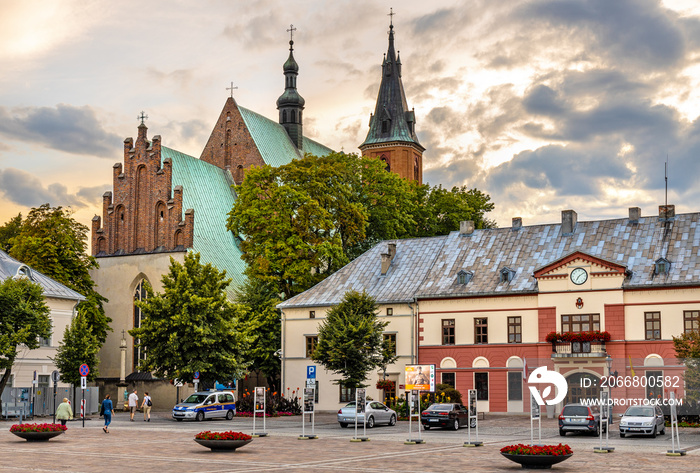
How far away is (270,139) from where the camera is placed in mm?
80062

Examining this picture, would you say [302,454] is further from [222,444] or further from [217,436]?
[217,436]

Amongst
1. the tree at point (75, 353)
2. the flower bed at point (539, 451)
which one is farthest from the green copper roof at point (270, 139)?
the flower bed at point (539, 451)

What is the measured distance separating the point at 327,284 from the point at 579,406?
79.9 ft

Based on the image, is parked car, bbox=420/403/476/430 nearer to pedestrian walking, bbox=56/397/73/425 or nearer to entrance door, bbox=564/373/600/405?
entrance door, bbox=564/373/600/405

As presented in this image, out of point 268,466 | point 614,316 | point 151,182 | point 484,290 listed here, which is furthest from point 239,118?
point 268,466

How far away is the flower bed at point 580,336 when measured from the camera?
4616 cm

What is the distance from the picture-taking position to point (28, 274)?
170 feet

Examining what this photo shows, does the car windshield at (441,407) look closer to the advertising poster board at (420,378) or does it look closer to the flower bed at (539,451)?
the advertising poster board at (420,378)

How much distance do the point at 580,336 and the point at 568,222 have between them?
8.53 m

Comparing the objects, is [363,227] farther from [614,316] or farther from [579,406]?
[579,406]

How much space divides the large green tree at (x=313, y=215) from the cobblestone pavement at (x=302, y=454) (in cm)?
2042

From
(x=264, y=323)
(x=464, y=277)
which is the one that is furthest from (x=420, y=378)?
(x=264, y=323)

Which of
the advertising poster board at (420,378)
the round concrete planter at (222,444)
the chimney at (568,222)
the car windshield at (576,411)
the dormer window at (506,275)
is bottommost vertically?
the round concrete planter at (222,444)

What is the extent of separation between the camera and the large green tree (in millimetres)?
56375
